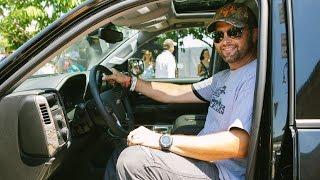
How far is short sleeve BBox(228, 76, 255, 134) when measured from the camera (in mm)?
1822

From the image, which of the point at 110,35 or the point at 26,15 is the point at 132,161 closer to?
the point at 110,35

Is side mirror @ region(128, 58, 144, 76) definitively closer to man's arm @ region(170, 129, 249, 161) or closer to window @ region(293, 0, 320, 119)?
man's arm @ region(170, 129, 249, 161)

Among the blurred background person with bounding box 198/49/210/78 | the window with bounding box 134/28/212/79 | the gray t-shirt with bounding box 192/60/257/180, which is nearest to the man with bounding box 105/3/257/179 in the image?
the gray t-shirt with bounding box 192/60/257/180

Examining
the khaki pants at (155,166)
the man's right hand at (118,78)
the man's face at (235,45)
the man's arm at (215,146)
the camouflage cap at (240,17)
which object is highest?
the camouflage cap at (240,17)

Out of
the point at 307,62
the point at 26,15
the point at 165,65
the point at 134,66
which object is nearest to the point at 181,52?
the point at 165,65

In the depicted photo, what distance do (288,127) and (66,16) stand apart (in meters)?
0.91

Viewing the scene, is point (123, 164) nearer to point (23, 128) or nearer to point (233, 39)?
point (23, 128)

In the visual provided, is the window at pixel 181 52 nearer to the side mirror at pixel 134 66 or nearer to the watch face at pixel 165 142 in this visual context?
the side mirror at pixel 134 66

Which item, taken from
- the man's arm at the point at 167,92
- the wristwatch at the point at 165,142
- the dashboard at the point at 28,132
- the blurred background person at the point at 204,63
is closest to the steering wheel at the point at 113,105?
the man's arm at the point at 167,92

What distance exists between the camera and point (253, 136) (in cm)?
168

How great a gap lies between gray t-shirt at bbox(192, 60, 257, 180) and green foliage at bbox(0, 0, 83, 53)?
422cm

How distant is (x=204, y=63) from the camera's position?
158 inches

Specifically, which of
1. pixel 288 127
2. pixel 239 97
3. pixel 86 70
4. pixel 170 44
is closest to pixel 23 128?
pixel 239 97

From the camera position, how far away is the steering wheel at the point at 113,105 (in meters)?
2.60
